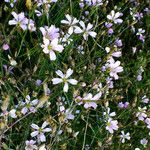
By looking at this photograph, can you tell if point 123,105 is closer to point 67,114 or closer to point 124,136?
point 124,136

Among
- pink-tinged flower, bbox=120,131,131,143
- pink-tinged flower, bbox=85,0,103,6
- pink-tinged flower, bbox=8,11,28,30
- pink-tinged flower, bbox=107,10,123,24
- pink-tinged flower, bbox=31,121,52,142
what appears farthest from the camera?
pink-tinged flower, bbox=107,10,123,24

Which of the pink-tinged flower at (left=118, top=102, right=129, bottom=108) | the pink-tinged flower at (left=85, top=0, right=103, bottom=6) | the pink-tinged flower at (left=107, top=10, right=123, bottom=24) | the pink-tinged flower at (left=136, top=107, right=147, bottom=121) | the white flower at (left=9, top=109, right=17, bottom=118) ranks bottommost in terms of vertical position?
the pink-tinged flower at (left=136, top=107, right=147, bottom=121)

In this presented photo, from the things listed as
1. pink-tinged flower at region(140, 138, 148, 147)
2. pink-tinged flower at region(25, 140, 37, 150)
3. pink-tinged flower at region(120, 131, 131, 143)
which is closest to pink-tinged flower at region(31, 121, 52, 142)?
pink-tinged flower at region(25, 140, 37, 150)

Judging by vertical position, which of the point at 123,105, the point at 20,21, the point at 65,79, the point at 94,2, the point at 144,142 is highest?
the point at 94,2

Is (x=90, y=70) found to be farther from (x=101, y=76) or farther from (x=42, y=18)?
(x=42, y=18)

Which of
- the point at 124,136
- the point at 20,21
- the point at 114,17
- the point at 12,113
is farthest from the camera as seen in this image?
the point at 114,17

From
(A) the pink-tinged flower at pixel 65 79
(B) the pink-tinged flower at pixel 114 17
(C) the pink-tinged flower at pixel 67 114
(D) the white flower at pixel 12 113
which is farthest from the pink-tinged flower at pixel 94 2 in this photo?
(D) the white flower at pixel 12 113

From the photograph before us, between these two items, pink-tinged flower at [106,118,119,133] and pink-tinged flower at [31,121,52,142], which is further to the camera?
pink-tinged flower at [106,118,119,133]

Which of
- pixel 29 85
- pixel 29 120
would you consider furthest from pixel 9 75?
pixel 29 120

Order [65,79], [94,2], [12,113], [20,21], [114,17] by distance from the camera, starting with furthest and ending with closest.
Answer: [114,17] < [94,2] < [20,21] < [65,79] < [12,113]

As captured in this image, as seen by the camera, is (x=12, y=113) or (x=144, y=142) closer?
(x=12, y=113)

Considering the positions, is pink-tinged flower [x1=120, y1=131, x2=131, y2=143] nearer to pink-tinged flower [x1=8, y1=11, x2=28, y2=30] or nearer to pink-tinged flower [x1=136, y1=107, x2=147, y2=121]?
pink-tinged flower [x1=136, y1=107, x2=147, y2=121]

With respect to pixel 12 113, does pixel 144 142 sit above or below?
below

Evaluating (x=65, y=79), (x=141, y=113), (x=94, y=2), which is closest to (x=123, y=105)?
(x=141, y=113)
